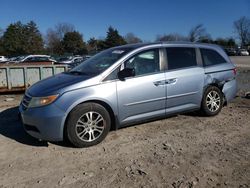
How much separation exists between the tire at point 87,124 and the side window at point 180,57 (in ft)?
5.44

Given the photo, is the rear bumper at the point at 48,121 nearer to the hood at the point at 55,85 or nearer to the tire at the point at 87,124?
the tire at the point at 87,124

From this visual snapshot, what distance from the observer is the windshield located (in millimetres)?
5328

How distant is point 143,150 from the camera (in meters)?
4.67

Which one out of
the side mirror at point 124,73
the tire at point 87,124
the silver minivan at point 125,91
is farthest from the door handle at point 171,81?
the tire at point 87,124

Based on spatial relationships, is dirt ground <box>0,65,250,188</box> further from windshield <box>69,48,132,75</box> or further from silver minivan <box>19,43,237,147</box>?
windshield <box>69,48,132,75</box>

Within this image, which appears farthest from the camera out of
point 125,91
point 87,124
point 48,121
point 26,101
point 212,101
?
point 212,101

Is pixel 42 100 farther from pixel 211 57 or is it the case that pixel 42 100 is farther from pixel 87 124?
pixel 211 57

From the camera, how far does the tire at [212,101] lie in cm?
630

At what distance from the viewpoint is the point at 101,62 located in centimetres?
564

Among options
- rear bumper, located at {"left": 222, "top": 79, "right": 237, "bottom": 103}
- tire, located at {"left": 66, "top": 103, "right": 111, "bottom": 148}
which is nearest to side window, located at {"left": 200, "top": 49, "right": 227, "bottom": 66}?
rear bumper, located at {"left": 222, "top": 79, "right": 237, "bottom": 103}

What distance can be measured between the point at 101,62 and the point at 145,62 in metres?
0.80

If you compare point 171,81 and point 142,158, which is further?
→ point 171,81

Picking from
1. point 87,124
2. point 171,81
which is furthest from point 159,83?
point 87,124

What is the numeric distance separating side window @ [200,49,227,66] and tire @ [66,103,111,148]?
2545 millimetres
